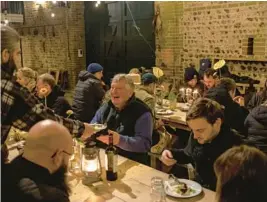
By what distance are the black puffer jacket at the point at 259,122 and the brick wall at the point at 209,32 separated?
2.50m

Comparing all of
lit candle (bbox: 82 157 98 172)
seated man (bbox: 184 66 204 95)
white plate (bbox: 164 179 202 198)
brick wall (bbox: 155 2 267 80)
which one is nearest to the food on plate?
white plate (bbox: 164 179 202 198)

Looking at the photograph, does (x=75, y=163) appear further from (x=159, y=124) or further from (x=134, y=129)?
(x=159, y=124)

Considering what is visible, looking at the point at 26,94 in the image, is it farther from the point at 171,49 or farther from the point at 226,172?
the point at 171,49

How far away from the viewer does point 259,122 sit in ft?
9.84

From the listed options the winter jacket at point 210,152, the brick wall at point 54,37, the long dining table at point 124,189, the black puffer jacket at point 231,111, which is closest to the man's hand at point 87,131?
the long dining table at point 124,189

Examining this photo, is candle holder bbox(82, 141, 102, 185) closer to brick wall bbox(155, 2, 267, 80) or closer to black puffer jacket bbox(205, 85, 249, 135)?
black puffer jacket bbox(205, 85, 249, 135)

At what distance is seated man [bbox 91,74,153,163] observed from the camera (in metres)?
2.64

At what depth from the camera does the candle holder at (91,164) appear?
2.11 m

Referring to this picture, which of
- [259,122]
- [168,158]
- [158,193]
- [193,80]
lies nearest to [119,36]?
[193,80]

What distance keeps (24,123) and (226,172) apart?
1.02 meters

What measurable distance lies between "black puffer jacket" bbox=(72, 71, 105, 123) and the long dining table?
89.4 inches

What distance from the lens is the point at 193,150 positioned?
92.4 inches

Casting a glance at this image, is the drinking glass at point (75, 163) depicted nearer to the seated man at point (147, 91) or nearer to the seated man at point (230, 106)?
the seated man at point (147, 91)

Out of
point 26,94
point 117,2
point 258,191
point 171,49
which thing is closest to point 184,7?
point 171,49
